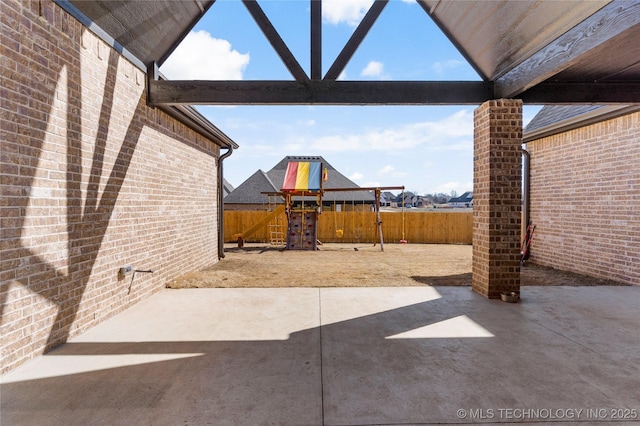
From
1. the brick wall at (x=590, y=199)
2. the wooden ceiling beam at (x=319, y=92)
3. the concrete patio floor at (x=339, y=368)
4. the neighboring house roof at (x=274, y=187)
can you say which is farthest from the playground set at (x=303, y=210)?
the neighboring house roof at (x=274, y=187)

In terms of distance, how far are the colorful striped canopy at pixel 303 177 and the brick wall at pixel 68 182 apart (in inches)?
359

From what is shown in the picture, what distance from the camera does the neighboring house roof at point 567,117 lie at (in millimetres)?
6505

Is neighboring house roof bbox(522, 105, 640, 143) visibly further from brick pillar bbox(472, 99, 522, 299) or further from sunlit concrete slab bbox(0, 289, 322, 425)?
sunlit concrete slab bbox(0, 289, 322, 425)

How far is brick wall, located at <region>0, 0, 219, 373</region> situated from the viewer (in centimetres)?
287

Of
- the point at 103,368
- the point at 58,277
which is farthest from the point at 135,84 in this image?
the point at 103,368

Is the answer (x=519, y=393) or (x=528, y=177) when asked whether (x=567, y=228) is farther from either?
(x=519, y=393)

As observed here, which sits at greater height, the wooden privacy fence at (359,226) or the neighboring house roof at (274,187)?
the neighboring house roof at (274,187)

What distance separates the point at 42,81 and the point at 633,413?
590 centimetres

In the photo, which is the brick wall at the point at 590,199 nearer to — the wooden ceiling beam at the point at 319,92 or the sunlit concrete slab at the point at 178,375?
the wooden ceiling beam at the point at 319,92

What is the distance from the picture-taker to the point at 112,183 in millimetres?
4441

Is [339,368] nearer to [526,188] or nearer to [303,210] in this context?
[526,188]

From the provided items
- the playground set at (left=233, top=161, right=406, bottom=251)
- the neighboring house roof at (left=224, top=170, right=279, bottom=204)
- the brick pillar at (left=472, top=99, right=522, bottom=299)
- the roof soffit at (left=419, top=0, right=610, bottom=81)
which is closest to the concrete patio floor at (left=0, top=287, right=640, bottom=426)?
the brick pillar at (left=472, top=99, right=522, bottom=299)

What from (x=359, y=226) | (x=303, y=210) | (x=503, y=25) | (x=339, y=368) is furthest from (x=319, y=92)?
(x=359, y=226)

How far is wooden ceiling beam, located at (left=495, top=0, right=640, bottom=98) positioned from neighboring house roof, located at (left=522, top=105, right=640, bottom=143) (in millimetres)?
3177
